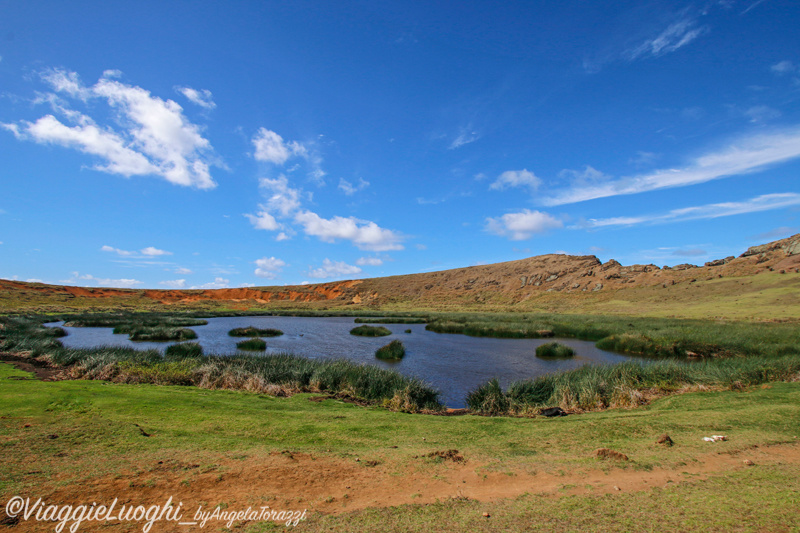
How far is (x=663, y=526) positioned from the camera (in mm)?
3561

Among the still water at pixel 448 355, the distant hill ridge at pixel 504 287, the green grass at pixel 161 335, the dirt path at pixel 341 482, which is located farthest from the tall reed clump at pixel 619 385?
the distant hill ridge at pixel 504 287

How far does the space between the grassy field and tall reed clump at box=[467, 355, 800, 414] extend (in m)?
2.05

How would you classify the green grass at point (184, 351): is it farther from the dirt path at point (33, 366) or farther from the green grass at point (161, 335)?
the green grass at point (161, 335)

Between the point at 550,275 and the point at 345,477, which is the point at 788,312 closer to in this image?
the point at 345,477

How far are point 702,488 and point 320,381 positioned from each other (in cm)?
1082

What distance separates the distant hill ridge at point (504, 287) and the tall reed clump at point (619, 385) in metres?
40.3

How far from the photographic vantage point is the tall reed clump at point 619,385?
10.9 metres

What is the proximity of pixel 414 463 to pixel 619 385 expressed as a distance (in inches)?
366

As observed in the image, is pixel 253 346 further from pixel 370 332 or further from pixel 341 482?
pixel 341 482

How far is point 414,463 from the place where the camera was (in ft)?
18.2

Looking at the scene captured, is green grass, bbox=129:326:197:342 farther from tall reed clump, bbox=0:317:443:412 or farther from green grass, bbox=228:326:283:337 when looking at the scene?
tall reed clump, bbox=0:317:443:412

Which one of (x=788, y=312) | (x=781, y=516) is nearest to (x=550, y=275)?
(x=788, y=312)

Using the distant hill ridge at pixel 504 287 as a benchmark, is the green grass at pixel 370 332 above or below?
below

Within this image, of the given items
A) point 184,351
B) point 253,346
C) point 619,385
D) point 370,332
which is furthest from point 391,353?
point 370,332
